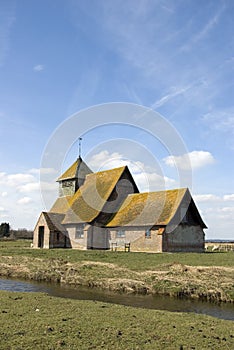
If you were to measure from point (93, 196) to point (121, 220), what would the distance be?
7451 mm

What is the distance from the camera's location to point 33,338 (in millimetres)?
8695

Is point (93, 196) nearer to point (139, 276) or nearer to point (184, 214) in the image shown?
point (184, 214)

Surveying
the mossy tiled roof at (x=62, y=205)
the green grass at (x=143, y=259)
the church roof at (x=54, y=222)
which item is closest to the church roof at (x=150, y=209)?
the green grass at (x=143, y=259)

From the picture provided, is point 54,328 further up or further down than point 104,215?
further down

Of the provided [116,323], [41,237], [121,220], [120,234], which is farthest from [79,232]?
[116,323]

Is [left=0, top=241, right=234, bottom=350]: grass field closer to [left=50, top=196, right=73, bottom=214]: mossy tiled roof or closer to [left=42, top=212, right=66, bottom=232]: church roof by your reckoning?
[left=42, top=212, right=66, bottom=232]: church roof

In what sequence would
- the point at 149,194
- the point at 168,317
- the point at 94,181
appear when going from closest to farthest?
the point at 168,317
the point at 149,194
the point at 94,181

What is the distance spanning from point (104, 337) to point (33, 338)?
175 centimetres

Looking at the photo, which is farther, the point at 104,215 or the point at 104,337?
the point at 104,215

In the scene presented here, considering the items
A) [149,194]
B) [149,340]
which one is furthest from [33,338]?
[149,194]

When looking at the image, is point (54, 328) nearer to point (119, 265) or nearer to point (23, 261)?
point (119, 265)

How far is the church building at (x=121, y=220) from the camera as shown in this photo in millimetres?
39906

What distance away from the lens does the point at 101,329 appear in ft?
31.9

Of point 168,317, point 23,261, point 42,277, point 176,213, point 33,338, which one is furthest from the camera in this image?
point 176,213
